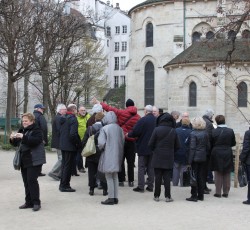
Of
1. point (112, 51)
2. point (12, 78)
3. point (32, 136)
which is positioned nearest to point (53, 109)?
point (12, 78)

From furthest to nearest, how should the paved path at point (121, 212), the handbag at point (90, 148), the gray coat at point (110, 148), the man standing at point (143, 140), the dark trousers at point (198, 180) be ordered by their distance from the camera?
the man standing at point (143, 140)
the dark trousers at point (198, 180)
the handbag at point (90, 148)
the gray coat at point (110, 148)
the paved path at point (121, 212)

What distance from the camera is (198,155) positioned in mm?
10156

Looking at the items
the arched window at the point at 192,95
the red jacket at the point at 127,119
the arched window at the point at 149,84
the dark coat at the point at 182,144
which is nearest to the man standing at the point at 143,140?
the red jacket at the point at 127,119

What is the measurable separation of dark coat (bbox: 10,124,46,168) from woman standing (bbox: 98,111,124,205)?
53.4 inches

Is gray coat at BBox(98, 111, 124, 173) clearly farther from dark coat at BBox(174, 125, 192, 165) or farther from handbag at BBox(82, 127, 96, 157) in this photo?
dark coat at BBox(174, 125, 192, 165)

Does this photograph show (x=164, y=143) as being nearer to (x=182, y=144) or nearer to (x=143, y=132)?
(x=143, y=132)

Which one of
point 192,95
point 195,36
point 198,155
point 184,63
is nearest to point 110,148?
point 198,155

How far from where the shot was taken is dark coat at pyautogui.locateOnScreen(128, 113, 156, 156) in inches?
433

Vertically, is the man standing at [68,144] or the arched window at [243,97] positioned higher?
the arched window at [243,97]

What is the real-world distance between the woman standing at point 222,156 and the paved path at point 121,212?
0.37 metres

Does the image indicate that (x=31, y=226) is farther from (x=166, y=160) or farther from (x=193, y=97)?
(x=193, y=97)

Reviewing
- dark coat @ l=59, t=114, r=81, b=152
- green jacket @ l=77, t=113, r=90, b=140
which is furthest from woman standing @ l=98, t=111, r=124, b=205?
green jacket @ l=77, t=113, r=90, b=140

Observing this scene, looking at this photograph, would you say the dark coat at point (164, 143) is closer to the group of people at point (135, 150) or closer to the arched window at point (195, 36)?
the group of people at point (135, 150)

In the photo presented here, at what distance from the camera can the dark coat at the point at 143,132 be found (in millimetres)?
10992
